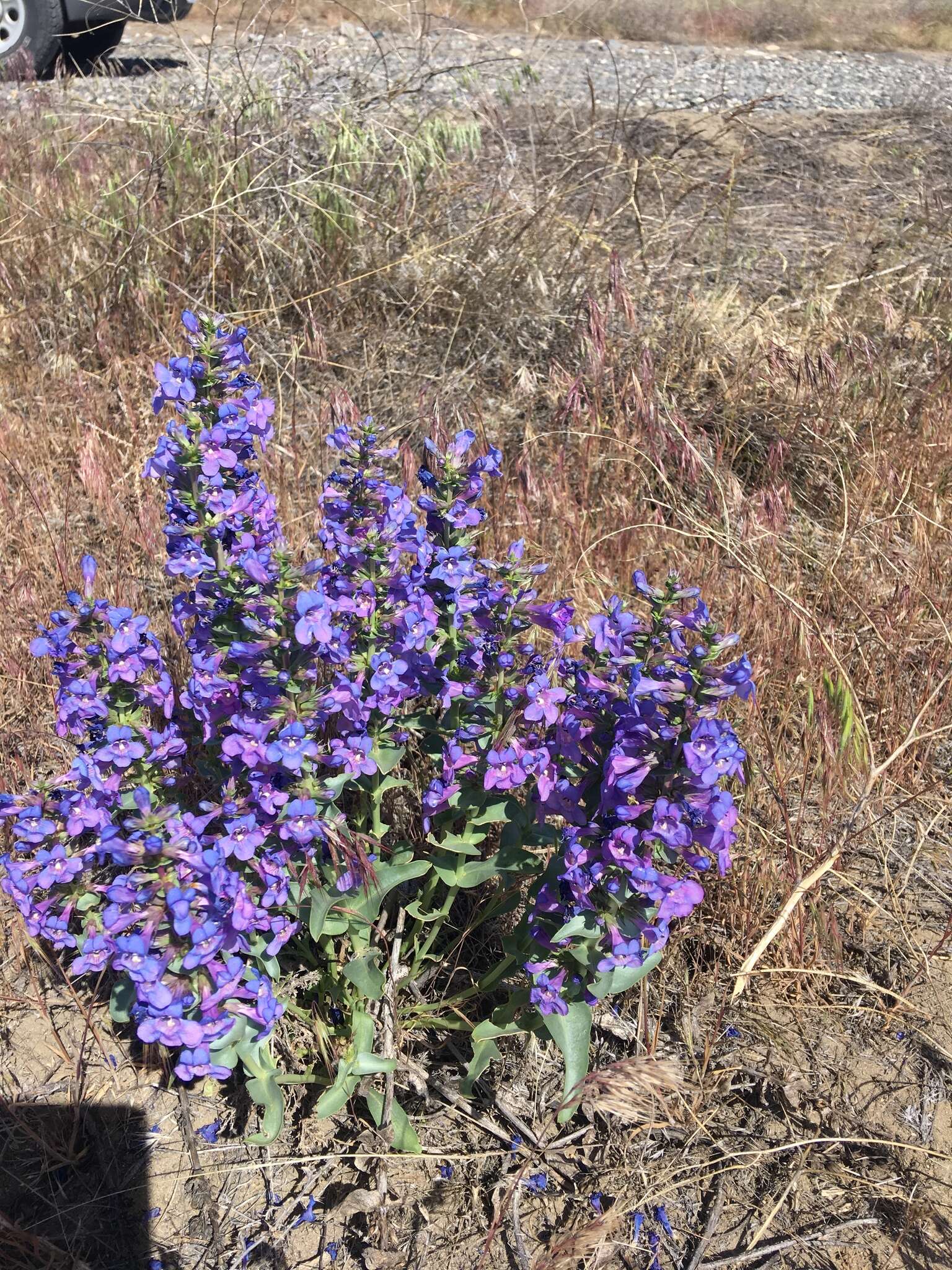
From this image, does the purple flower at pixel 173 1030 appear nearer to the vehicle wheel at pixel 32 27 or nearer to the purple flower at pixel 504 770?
the purple flower at pixel 504 770

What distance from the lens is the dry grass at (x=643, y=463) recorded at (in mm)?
1981

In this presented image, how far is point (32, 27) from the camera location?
7.64 m

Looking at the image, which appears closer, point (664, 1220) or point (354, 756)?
point (354, 756)

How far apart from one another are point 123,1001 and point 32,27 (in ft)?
28.4

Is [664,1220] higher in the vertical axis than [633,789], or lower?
lower

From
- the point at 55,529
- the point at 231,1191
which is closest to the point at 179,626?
the point at 231,1191

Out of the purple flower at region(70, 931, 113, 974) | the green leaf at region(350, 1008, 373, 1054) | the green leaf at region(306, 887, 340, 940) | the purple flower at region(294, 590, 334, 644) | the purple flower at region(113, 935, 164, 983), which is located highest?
the purple flower at region(294, 590, 334, 644)

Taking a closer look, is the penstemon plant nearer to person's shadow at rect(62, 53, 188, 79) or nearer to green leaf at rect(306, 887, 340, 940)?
green leaf at rect(306, 887, 340, 940)

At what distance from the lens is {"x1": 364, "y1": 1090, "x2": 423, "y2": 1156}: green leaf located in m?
1.82

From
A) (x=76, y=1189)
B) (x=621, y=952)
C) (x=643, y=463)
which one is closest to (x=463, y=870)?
(x=621, y=952)

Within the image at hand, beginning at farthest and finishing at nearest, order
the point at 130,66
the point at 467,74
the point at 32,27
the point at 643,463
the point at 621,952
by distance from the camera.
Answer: the point at 130,66, the point at 32,27, the point at 467,74, the point at 643,463, the point at 621,952

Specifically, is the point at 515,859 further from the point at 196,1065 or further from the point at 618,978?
the point at 196,1065

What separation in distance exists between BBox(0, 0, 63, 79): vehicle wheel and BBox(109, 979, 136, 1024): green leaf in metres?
8.28

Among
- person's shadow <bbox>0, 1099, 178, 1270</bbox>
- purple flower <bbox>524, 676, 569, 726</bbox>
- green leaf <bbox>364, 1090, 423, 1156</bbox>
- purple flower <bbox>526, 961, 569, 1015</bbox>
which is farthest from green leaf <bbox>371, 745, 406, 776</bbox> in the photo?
person's shadow <bbox>0, 1099, 178, 1270</bbox>
